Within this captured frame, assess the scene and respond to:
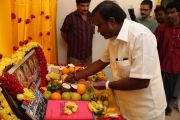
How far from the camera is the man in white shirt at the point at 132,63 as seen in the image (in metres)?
1.44

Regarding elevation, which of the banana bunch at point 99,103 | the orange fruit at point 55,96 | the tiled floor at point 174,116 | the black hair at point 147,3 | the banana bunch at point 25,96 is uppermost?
the black hair at point 147,3

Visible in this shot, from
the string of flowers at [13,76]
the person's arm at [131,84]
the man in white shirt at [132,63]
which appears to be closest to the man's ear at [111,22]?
the man in white shirt at [132,63]

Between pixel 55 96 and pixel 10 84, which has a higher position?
pixel 10 84

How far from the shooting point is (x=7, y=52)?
2.21 m

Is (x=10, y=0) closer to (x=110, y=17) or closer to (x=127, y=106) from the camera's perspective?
(x=110, y=17)

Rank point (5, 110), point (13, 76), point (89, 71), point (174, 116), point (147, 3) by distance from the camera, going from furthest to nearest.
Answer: point (147, 3) < point (174, 116) < point (89, 71) < point (13, 76) < point (5, 110)

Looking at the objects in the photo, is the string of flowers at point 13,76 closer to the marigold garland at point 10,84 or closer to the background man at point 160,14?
the marigold garland at point 10,84

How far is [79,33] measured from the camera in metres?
3.52

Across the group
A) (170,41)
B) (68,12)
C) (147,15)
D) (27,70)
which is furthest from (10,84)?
(147,15)

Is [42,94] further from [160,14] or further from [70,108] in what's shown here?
[160,14]

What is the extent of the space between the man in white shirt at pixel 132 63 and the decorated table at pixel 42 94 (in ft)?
0.43

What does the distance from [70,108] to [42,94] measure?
325 mm

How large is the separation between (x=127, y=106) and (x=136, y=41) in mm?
453

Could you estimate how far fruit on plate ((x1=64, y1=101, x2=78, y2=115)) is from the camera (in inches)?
54.4
